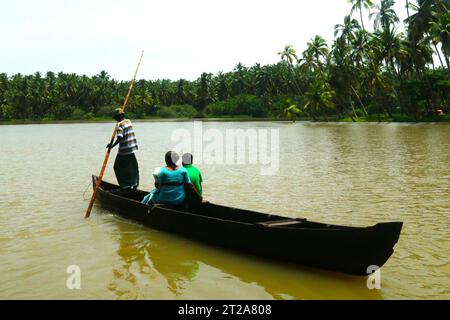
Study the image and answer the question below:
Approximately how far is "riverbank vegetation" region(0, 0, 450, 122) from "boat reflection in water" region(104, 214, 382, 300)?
157ft

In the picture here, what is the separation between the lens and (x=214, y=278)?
6086 mm

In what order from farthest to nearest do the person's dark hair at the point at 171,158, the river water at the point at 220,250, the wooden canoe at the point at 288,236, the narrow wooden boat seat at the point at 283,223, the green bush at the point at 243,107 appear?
the green bush at the point at 243,107 → the person's dark hair at the point at 171,158 → the narrow wooden boat seat at the point at 283,223 → the river water at the point at 220,250 → the wooden canoe at the point at 288,236

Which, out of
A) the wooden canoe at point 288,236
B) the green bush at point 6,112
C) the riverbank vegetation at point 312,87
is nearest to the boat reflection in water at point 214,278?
the wooden canoe at point 288,236

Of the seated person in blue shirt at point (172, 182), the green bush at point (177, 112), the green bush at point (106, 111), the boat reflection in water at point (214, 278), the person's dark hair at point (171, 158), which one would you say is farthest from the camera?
the green bush at point (177, 112)

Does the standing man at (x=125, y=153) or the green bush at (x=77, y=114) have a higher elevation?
the green bush at (x=77, y=114)

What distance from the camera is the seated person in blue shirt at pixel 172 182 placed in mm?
7786

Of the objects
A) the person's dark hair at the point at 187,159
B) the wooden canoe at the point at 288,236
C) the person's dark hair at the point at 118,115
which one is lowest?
the wooden canoe at the point at 288,236

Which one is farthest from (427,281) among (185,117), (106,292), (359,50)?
(185,117)

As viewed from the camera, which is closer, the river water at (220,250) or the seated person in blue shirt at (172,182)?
the river water at (220,250)

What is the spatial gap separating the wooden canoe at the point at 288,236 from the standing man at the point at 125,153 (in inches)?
90.4

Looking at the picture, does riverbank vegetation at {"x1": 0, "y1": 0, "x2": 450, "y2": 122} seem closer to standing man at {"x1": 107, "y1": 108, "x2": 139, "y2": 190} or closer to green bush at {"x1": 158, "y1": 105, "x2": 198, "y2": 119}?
green bush at {"x1": 158, "y1": 105, "x2": 198, "y2": 119}

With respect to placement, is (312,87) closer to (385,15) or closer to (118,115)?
(385,15)

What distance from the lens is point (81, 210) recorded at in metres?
10.8

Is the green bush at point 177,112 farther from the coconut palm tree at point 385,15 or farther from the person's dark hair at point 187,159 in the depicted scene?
the person's dark hair at point 187,159
